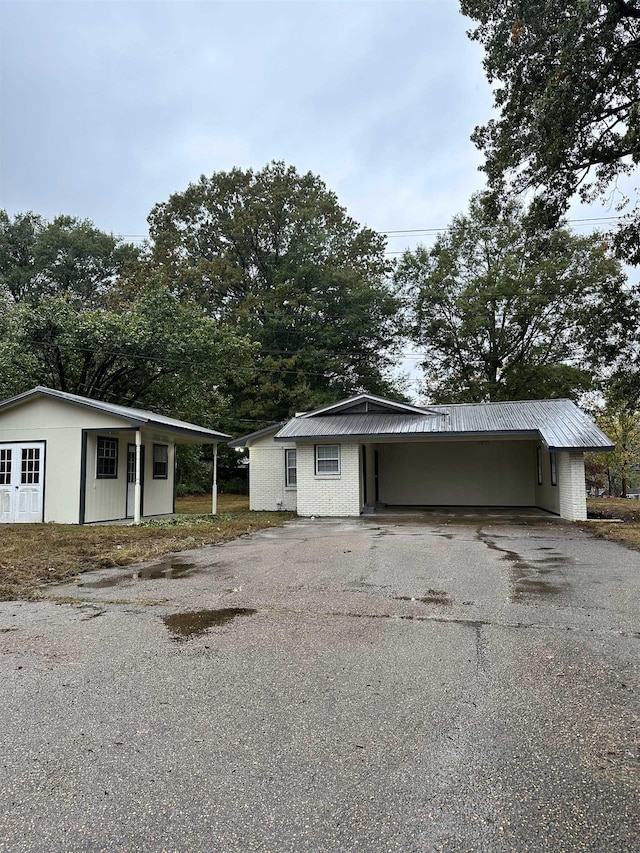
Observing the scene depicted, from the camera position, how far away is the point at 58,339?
20781mm

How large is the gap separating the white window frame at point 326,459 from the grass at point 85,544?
7.17 feet

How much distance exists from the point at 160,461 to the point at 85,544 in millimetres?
6750

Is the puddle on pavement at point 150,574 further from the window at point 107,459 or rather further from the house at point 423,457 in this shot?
the house at point 423,457

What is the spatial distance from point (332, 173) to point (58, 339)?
21977 mm

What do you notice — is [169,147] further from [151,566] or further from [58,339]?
[151,566]

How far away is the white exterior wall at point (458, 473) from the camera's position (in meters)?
19.1

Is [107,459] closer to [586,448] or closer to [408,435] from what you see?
[408,435]

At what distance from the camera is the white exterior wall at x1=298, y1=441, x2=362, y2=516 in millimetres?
16094

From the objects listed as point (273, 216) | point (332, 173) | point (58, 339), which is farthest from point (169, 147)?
point (332, 173)

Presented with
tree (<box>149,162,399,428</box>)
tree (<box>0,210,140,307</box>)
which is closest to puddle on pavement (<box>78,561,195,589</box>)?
tree (<box>149,162,399,428</box>)

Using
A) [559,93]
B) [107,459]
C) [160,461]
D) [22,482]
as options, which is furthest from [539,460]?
[22,482]

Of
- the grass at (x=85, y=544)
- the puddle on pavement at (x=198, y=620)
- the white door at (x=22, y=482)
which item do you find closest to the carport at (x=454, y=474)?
the grass at (x=85, y=544)

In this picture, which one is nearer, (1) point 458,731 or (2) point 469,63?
(1) point 458,731

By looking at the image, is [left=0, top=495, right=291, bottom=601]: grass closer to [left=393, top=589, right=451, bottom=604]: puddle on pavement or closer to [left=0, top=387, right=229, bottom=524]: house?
[left=0, top=387, right=229, bottom=524]: house
